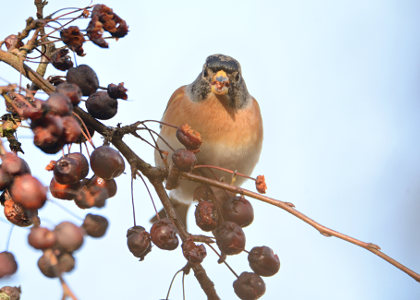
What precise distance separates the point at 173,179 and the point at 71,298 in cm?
108

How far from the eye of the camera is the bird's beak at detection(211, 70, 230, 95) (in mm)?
3498

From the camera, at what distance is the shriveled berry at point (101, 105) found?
1.93 m

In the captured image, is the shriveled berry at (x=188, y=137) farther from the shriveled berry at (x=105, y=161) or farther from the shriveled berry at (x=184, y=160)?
the shriveled berry at (x=105, y=161)

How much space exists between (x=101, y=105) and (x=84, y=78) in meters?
0.13

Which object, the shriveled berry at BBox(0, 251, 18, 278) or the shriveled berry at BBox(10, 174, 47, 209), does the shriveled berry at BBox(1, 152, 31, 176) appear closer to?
the shriveled berry at BBox(10, 174, 47, 209)

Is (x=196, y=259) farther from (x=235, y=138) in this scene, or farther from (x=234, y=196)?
(x=235, y=138)

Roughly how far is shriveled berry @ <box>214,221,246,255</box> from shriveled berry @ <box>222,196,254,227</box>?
0.09m

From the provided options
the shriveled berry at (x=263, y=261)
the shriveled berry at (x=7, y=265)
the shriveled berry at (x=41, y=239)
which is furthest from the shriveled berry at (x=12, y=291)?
the shriveled berry at (x=263, y=261)

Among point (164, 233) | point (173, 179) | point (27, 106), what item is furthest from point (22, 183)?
point (173, 179)

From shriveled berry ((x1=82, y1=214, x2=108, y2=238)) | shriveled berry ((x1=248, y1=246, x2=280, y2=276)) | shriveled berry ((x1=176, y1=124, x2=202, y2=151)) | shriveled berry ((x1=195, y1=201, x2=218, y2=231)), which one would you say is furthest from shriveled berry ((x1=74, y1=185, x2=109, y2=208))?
shriveled berry ((x1=248, y1=246, x2=280, y2=276))

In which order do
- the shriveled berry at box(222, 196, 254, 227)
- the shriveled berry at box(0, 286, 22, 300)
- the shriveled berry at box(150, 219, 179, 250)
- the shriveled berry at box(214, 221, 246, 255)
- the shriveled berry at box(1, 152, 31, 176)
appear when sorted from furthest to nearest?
the shriveled berry at box(222, 196, 254, 227)
the shriveled berry at box(214, 221, 246, 255)
the shriveled berry at box(150, 219, 179, 250)
the shriveled berry at box(0, 286, 22, 300)
the shriveled berry at box(1, 152, 31, 176)

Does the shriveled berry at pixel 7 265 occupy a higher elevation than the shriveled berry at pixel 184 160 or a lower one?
lower

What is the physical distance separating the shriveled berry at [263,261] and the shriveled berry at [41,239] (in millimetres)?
1058

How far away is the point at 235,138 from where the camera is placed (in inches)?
142
